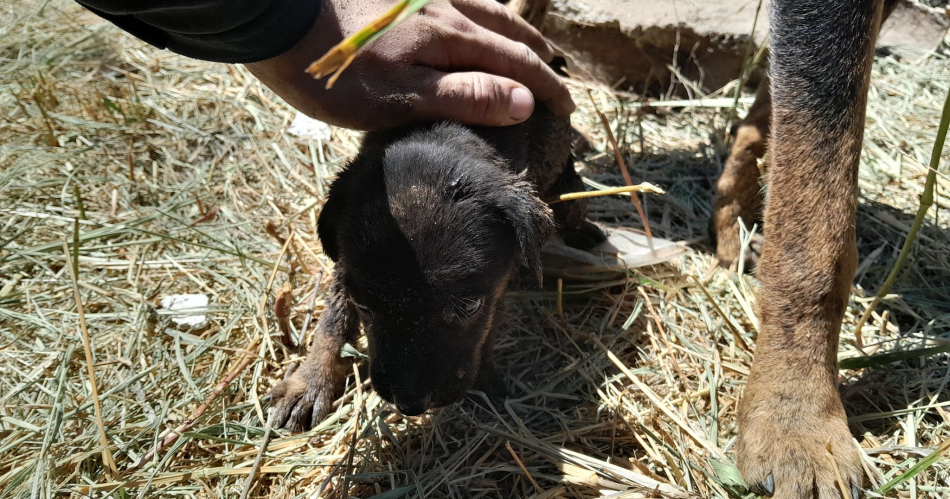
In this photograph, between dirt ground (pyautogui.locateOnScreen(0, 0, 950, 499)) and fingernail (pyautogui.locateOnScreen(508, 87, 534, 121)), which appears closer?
dirt ground (pyautogui.locateOnScreen(0, 0, 950, 499))

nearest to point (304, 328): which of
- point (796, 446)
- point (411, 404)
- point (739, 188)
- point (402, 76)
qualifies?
point (411, 404)

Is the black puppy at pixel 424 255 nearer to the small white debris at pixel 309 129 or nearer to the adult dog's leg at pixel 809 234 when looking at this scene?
the adult dog's leg at pixel 809 234

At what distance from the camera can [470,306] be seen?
271cm

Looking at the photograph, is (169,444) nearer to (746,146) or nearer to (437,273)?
(437,273)

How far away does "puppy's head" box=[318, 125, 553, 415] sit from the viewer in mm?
2572

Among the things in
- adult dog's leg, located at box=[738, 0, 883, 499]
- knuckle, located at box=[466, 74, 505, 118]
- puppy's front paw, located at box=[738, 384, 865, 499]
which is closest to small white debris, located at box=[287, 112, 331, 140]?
knuckle, located at box=[466, 74, 505, 118]

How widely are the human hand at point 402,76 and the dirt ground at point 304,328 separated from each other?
3.72 feet

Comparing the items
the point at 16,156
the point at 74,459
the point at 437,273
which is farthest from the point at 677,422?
the point at 16,156

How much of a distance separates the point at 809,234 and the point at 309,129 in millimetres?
3764

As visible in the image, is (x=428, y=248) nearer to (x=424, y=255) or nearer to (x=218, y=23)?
(x=424, y=255)

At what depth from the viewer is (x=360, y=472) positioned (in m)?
2.80

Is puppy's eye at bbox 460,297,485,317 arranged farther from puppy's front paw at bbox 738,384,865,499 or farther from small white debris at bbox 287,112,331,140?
small white debris at bbox 287,112,331,140

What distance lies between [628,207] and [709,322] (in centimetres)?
128

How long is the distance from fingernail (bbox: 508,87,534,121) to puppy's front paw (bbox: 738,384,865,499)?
5.40 feet
